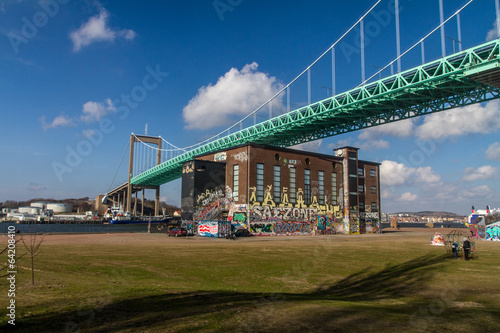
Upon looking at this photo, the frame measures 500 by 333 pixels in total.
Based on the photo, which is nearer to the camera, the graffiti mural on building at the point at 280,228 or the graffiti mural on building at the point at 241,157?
the graffiti mural on building at the point at 280,228

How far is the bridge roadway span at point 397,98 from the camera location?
38.5 m

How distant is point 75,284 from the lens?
999 centimetres

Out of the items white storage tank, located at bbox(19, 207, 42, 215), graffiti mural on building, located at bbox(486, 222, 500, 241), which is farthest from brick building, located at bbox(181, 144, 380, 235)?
white storage tank, located at bbox(19, 207, 42, 215)

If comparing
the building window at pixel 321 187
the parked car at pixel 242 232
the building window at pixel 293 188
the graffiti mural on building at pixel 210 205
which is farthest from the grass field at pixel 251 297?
the building window at pixel 321 187

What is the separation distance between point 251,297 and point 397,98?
46.4 m

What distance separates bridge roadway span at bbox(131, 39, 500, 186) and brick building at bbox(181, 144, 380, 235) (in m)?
7.69

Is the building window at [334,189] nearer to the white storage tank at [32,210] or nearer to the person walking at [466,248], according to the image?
the person walking at [466,248]

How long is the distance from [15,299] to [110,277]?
4.43 meters

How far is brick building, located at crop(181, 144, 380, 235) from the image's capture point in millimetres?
49625

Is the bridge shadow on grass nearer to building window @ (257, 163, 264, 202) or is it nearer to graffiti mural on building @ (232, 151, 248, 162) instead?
building window @ (257, 163, 264, 202)

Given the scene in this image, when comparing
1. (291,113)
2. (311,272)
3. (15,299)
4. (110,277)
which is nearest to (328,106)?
(291,113)

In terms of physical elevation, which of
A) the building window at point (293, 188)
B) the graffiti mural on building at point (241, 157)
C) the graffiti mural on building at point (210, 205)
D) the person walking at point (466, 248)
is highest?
the graffiti mural on building at point (241, 157)

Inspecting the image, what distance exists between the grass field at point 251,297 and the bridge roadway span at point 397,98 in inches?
1132

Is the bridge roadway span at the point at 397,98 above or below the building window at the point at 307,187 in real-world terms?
above
